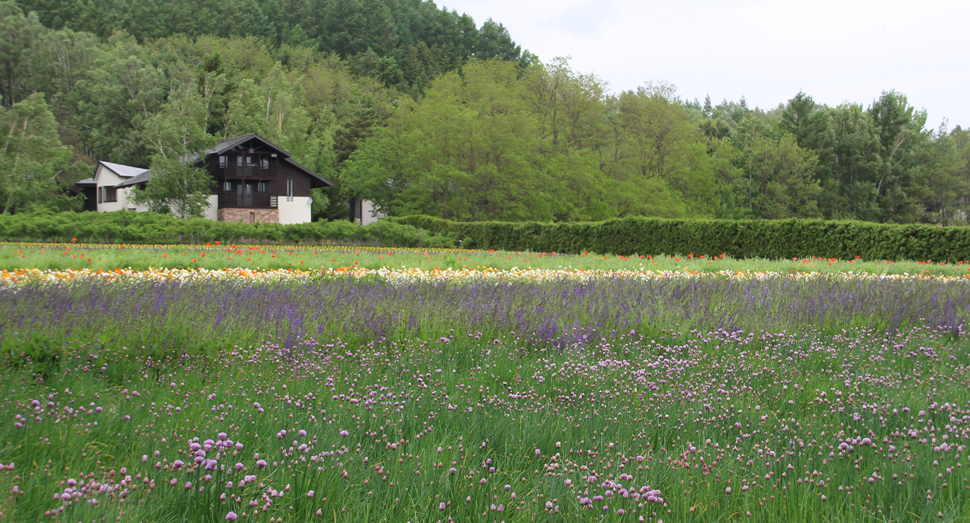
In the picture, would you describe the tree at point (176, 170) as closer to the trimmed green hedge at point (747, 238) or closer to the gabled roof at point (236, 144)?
the gabled roof at point (236, 144)

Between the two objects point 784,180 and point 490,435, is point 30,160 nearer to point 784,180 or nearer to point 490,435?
point 490,435

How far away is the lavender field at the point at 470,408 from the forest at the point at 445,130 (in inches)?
1236

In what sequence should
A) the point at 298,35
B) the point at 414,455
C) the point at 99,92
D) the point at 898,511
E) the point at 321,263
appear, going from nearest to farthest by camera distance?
the point at 898,511 → the point at 414,455 → the point at 321,263 → the point at 99,92 → the point at 298,35

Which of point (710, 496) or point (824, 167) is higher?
point (824, 167)

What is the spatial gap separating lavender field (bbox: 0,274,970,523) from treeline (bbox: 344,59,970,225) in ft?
102

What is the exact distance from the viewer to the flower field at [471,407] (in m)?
2.24

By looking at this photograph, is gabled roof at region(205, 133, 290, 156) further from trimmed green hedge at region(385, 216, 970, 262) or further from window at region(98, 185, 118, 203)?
trimmed green hedge at region(385, 216, 970, 262)

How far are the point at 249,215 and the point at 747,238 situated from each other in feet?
125

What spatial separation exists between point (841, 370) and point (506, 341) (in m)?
2.66

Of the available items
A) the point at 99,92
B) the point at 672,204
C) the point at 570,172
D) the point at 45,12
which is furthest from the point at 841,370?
the point at 45,12

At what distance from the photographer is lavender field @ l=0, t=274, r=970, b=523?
2.24 m

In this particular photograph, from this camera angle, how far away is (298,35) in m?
88.8

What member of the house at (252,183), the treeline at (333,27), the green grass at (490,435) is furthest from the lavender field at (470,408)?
the treeline at (333,27)

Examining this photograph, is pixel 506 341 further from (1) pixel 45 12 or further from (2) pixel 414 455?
(1) pixel 45 12
